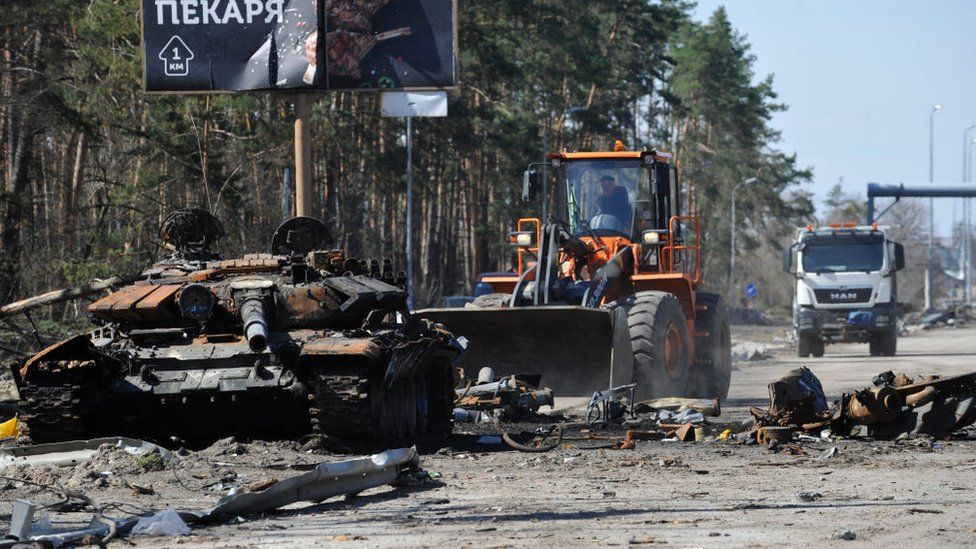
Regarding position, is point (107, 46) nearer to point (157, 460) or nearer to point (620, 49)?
point (157, 460)

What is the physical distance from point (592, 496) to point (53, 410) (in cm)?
497

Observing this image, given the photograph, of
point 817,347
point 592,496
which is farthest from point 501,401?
point 817,347

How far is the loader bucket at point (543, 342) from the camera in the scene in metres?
16.2

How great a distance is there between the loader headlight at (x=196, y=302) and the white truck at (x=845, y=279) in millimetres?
20515

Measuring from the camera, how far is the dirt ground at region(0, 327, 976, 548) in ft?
25.1

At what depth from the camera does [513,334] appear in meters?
17.0

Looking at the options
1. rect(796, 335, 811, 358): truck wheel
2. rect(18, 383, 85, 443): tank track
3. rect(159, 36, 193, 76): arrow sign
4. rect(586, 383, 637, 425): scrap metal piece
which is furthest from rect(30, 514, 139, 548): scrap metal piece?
rect(796, 335, 811, 358): truck wheel

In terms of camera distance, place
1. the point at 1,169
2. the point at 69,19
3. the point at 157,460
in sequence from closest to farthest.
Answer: the point at 157,460 → the point at 69,19 → the point at 1,169

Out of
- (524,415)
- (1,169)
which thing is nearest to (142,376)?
(524,415)

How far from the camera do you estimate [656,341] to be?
54.5 ft

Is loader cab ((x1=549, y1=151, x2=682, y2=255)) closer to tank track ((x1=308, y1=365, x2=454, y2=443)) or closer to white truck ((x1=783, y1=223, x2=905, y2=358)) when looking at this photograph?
tank track ((x1=308, y1=365, x2=454, y2=443))

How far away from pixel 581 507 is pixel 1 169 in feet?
85.0

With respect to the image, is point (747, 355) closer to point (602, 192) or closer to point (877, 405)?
point (602, 192)

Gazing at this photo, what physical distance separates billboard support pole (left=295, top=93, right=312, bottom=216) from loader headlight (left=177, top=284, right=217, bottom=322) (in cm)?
871
